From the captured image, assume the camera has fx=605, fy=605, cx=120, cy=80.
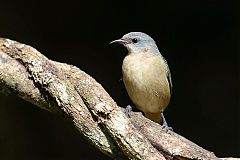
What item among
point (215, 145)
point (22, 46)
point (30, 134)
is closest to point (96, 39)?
point (30, 134)

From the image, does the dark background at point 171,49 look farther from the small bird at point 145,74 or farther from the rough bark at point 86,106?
the rough bark at point 86,106

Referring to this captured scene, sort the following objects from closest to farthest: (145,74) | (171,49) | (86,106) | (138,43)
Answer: (86,106) < (145,74) < (138,43) < (171,49)

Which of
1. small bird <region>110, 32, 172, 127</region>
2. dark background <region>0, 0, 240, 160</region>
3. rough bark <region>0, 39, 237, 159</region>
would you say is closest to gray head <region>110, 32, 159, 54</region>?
small bird <region>110, 32, 172, 127</region>

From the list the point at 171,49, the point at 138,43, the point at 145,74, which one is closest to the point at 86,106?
the point at 145,74

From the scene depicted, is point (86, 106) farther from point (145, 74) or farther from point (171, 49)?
point (171, 49)

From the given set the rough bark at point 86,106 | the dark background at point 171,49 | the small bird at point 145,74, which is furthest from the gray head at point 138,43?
the dark background at point 171,49

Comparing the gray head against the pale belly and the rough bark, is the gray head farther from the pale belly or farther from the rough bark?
the rough bark

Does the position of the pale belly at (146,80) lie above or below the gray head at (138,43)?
below
